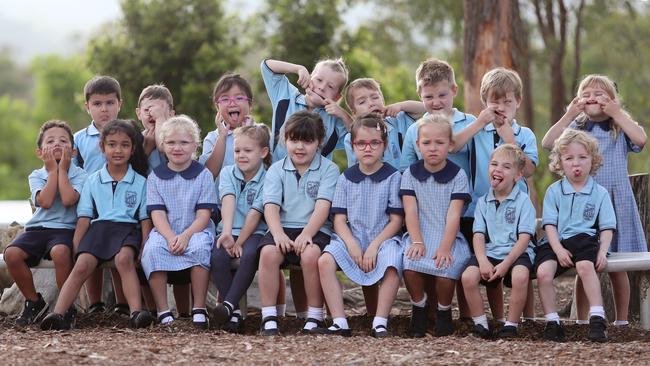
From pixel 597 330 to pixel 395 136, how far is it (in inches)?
69.8

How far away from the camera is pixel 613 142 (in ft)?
21.0

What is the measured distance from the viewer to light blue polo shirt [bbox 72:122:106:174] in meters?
6.89

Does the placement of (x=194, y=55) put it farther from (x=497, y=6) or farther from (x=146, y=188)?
(x=146, y=188)

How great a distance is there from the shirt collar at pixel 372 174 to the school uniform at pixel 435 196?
0.40 feet

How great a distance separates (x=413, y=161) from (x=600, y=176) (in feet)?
3.81

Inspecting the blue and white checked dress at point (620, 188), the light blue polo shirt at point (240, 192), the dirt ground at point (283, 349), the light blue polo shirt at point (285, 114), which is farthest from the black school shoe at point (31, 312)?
the blue and white checked dress at point (620, 188)

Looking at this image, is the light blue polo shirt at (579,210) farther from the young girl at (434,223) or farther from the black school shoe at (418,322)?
the black school shoe at (418,322)

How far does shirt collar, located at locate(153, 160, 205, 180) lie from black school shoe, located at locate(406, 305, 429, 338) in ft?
5.17

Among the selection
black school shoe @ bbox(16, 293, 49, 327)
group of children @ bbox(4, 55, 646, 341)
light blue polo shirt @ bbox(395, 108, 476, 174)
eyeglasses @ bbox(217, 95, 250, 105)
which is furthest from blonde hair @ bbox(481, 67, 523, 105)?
black school shoe @ bbox(16, 293, 49, 327)

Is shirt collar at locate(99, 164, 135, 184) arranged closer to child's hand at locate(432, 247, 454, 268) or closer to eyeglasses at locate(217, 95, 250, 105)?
eyeglasses at locate(217, 95, 250, 105)

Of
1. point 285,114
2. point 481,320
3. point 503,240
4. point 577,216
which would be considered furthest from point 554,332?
point 285,114

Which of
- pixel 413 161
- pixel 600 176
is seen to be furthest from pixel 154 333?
pixel 600 176

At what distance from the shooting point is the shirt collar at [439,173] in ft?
20.0

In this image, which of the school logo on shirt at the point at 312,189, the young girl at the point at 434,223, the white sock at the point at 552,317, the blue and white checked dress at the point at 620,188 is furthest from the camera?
the blue and white checked dress at the point at 620,188
